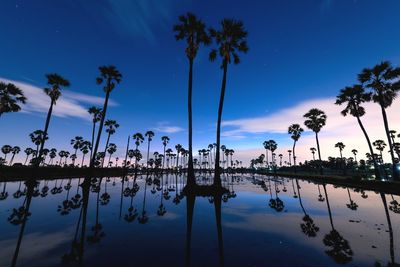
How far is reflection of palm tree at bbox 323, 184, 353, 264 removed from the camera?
6590 millimetres

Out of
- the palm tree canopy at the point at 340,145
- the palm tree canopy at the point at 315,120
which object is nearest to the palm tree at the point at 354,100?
the palm tree canopy at the point at 315,120

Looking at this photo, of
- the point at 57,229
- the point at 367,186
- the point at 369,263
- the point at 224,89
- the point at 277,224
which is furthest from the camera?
the point at 367,186

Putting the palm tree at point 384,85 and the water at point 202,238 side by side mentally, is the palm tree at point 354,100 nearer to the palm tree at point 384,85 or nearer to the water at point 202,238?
the palm tree at point 384,85

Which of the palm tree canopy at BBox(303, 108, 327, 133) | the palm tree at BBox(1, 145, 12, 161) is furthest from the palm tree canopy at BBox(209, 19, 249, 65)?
the palm tree at BBox(1, 145, 12, 161)

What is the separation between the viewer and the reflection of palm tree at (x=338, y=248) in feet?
21.6

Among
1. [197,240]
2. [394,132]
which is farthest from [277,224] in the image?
[394,132]

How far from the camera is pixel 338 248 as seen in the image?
7477 millimetres

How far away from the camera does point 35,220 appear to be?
38.9 ft

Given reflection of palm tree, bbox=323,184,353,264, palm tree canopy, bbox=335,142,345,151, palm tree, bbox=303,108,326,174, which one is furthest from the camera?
palm tree canopy, bbox=335,142,345,151

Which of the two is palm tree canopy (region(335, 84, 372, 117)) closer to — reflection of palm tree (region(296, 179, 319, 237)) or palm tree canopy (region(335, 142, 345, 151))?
reflection of palm tree (region(296, 179, 319, 237))

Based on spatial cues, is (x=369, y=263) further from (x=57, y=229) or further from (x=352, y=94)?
(x=352, y=94)

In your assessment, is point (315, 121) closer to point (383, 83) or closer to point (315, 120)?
point (315, 120)

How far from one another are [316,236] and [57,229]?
12.7 metres

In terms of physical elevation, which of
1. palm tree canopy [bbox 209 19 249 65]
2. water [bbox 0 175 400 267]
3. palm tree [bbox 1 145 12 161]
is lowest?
water [bbox 0 175 400 267]
